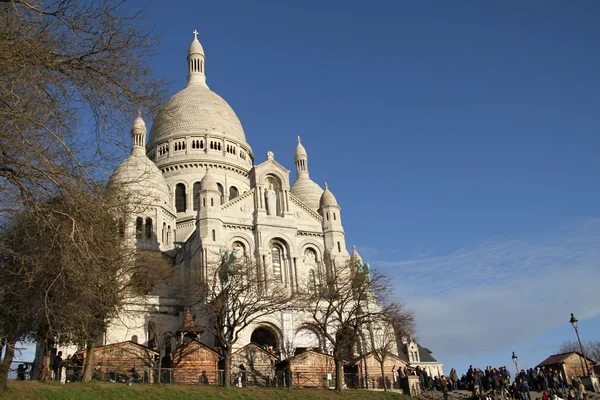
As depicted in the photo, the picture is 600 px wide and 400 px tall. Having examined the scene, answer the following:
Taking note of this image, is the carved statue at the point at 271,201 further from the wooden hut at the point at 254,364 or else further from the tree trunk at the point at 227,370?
the tree trunk at the point at 227,370

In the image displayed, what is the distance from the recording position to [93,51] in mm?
12938

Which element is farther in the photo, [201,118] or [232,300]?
[201,118]

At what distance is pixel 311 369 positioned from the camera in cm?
3831

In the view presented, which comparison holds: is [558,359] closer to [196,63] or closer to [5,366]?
[5,366]

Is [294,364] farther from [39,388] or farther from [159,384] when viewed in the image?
[39,388]

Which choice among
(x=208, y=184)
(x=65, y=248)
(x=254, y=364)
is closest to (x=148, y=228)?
(x=208, y=184)

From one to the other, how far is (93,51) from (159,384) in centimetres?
2068

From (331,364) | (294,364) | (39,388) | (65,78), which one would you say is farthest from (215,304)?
(65,78)

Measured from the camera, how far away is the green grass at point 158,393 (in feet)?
77.2

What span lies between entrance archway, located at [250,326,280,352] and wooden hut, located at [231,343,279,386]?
26.3 feet

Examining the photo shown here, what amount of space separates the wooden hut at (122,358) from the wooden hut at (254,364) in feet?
16.8

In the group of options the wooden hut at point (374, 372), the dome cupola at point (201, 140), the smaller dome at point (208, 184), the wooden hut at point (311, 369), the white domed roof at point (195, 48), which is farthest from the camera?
the white domed roof at point (195, 48)

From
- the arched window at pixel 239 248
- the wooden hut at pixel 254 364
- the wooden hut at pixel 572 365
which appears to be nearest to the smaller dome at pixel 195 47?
the arched window at pixel 239 248

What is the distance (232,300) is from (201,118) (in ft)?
134
